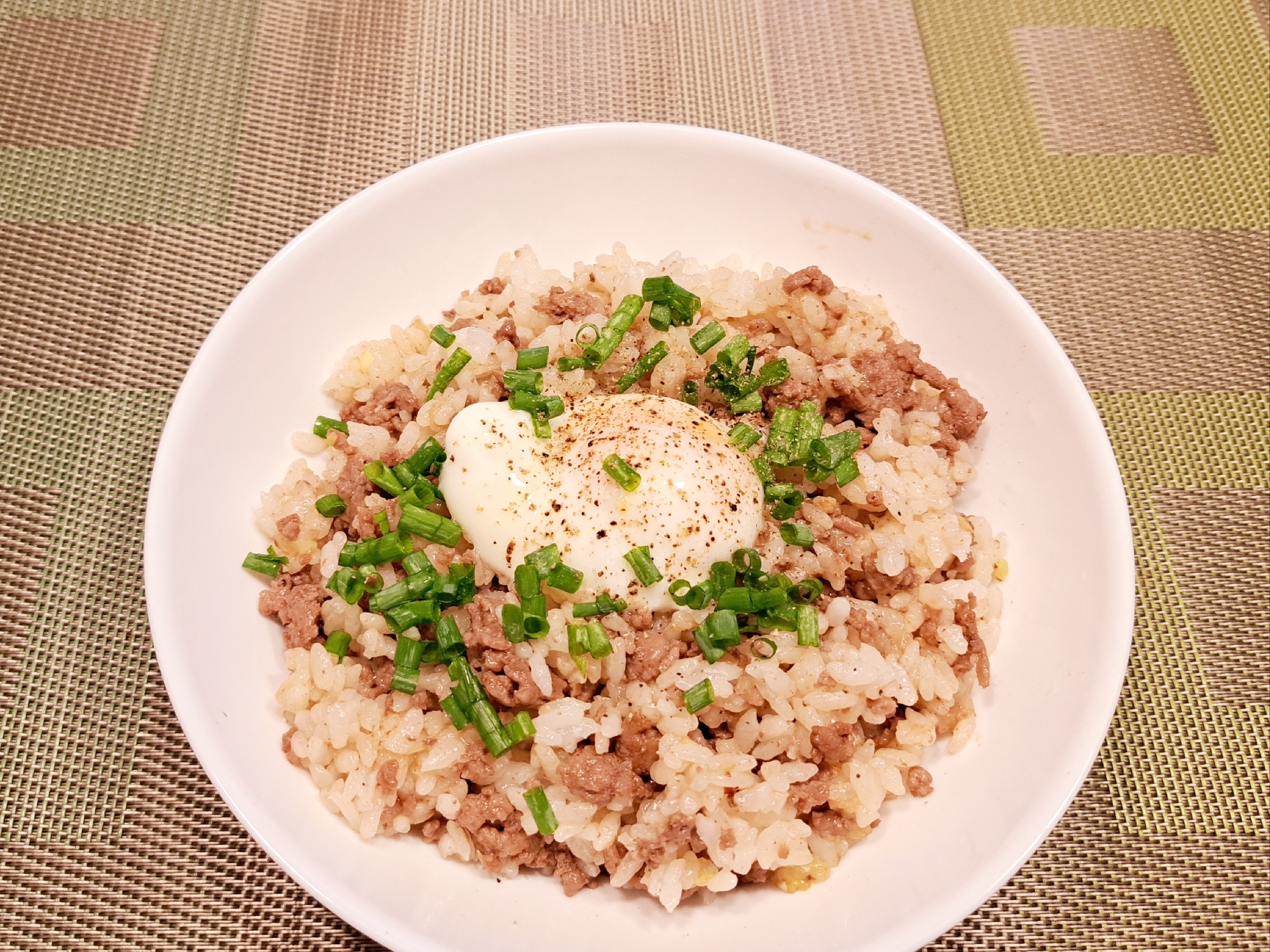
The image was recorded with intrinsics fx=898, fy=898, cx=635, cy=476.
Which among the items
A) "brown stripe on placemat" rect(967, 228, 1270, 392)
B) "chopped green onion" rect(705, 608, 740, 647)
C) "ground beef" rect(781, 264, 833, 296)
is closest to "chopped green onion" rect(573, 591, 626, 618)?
"chopped green onion" rect(705, 608, 740, 647)

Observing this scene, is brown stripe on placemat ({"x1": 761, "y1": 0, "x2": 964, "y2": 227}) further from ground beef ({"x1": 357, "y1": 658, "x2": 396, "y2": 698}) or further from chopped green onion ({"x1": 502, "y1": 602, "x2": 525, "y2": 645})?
ground beef ({"x1": 357, "y1": 658, "x2": 396, "y2": 698})

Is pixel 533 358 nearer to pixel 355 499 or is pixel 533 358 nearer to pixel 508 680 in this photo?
pixel 355 499

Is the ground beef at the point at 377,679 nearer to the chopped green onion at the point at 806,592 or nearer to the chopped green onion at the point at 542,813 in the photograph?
the chopped green onion at the point at 542,813

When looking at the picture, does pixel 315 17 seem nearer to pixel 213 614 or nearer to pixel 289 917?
pixel 213 614

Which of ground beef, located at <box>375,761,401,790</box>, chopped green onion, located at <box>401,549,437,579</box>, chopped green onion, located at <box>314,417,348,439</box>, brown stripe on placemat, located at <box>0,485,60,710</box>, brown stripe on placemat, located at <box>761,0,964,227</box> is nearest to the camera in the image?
ground beef, located at <box>375,761,401,790</box>

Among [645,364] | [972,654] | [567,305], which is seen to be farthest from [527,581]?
[972,654]

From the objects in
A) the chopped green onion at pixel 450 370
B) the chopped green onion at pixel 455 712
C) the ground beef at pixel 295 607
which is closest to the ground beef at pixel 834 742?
the chopped green onion at pixel 455 712
